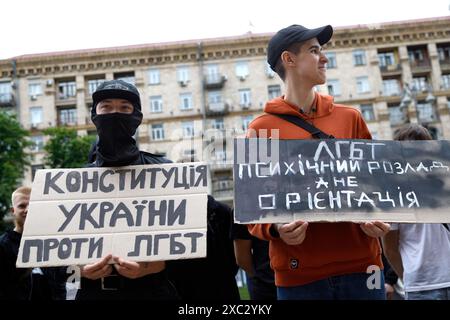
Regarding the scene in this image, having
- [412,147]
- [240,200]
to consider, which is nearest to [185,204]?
[240,200]

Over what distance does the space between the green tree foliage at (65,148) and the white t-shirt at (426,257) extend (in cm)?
2815

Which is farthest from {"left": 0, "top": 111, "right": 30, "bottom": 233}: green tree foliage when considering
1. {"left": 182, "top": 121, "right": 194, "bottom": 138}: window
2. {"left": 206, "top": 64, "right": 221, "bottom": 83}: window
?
{"left": 206, "top": 64, "right": 221, "bottom": 83}: window

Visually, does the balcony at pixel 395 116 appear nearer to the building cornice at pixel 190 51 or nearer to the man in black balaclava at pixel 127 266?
the building cornice at pixel 190 51

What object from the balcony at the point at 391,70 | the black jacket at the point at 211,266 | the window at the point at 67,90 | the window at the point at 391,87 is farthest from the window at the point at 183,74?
the black jacket at the point at 211,266

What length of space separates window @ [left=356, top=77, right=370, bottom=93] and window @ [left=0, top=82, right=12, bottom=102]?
24.2 meters

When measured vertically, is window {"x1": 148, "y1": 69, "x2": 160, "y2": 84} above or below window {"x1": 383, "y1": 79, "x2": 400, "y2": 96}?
above

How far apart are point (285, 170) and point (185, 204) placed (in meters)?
0.60

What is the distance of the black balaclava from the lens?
2736 millimetres

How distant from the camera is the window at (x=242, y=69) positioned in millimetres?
32500

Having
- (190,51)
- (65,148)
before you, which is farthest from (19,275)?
(190,51)

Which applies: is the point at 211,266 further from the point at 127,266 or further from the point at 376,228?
the point at 376,228

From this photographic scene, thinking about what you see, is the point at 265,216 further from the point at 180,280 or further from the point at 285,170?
the point at 180,280

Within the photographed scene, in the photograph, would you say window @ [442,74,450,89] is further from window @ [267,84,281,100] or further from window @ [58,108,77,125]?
window @ [58,108,77,125]
